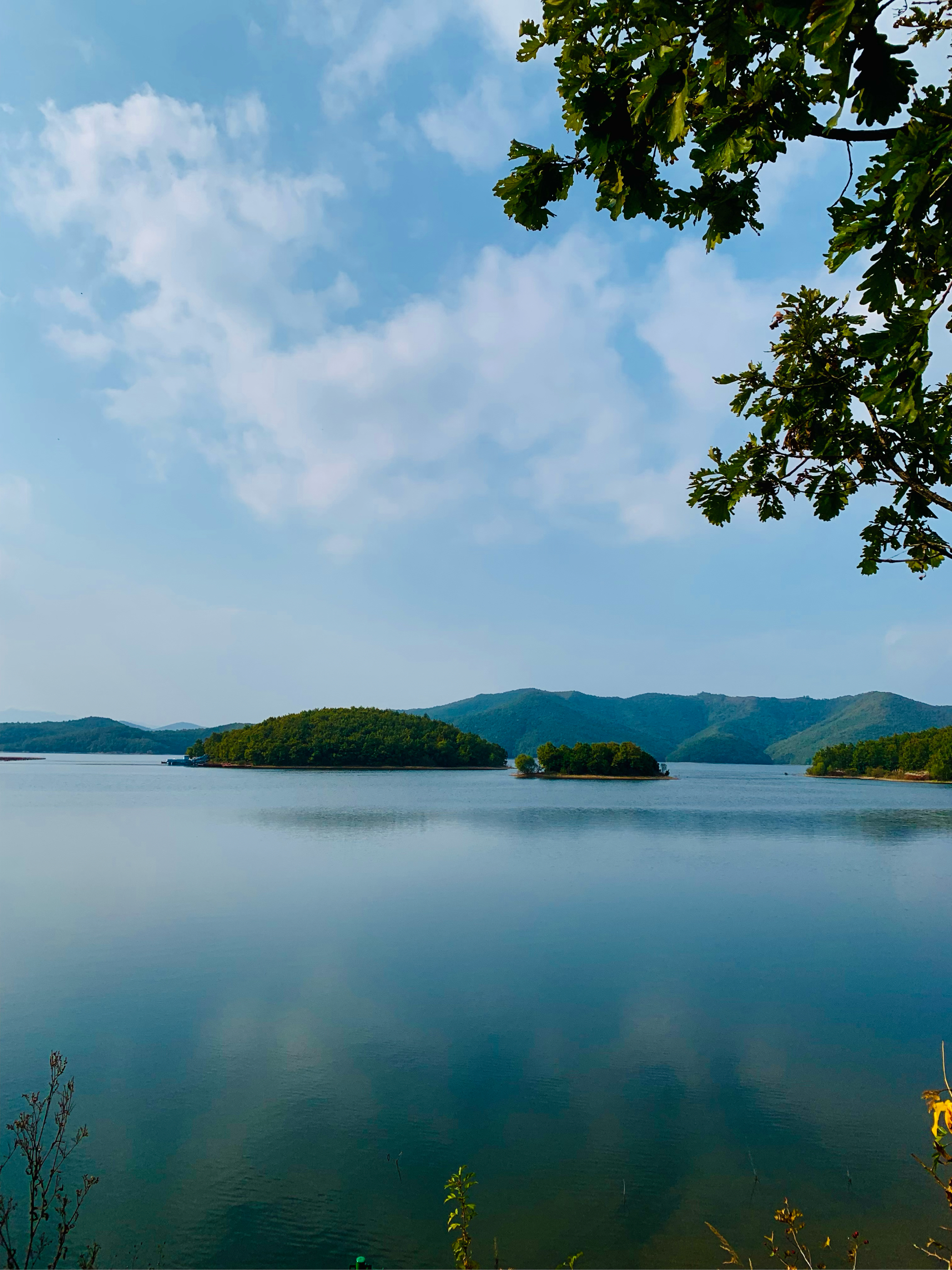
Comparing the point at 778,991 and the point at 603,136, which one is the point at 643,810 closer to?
the point at 778,991

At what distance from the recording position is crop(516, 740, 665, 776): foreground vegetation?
396 ft

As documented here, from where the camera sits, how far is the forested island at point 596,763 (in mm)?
120625

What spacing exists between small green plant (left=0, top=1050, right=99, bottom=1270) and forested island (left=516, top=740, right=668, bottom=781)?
115m

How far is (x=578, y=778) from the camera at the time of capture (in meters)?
124

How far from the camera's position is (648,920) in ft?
70.6

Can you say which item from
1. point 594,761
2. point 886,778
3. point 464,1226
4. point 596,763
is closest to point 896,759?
point 886,778

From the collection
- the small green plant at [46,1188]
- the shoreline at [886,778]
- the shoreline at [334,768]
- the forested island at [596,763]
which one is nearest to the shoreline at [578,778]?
the forested island at [596,763]

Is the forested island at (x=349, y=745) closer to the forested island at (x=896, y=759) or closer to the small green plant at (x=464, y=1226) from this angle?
the forested island at (x=896, y=759)

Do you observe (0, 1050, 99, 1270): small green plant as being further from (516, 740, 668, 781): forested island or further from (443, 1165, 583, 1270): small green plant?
(516, 740, 668, 781): forested island

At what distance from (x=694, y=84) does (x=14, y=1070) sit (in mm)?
14819

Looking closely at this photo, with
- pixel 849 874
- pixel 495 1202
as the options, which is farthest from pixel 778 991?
pixel 849 874

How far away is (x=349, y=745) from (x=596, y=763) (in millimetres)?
59548

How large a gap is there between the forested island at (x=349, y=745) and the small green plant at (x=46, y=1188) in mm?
145602

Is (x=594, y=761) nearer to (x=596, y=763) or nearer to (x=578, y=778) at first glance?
(x=596, y=763)
